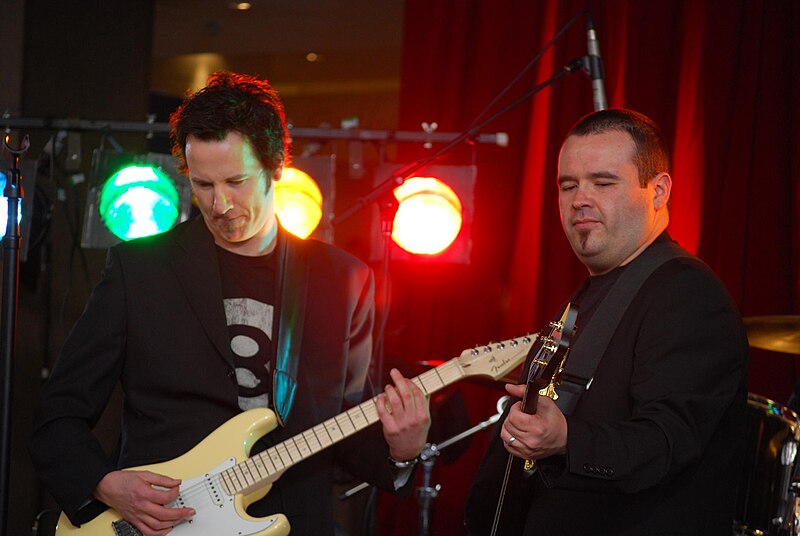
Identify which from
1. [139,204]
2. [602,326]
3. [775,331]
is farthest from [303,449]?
[139,204]

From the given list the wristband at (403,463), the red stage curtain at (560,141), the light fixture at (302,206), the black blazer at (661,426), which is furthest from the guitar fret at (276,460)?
the light fixture at (302,206)

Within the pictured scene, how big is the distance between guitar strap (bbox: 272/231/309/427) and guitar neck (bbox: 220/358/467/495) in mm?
78

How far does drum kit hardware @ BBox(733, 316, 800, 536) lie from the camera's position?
2605 millimetres

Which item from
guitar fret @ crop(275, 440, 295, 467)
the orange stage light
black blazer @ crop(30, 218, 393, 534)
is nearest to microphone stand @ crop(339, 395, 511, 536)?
black blazer @ crop(30, 218, 393, 534)

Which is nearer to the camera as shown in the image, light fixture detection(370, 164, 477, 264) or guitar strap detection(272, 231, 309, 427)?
guitar strap detection(272, 231, 309, 427)

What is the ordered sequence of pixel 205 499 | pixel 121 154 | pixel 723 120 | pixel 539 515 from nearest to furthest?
pixel 539 515 → pixel 205 499 → pixel 723 120 → pixel 121 154

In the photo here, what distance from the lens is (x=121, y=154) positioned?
3.81 metres

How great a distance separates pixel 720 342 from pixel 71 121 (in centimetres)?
287

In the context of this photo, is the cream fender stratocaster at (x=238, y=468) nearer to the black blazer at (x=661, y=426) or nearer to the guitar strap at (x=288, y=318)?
the guitar strap at (x=288, y=318)

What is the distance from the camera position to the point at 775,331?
8.76 ft

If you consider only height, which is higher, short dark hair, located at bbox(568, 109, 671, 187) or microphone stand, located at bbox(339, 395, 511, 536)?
short dark hair, located at bbox(568, 109, 671, 187)

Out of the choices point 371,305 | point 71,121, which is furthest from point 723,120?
point 71,121

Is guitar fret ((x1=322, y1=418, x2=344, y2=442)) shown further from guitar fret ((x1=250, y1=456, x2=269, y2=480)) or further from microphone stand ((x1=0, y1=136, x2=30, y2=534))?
microphone stand ((x1=0, y1=136, x2=30, y2=534))

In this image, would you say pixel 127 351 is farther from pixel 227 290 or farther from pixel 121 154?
pixel 121 154
